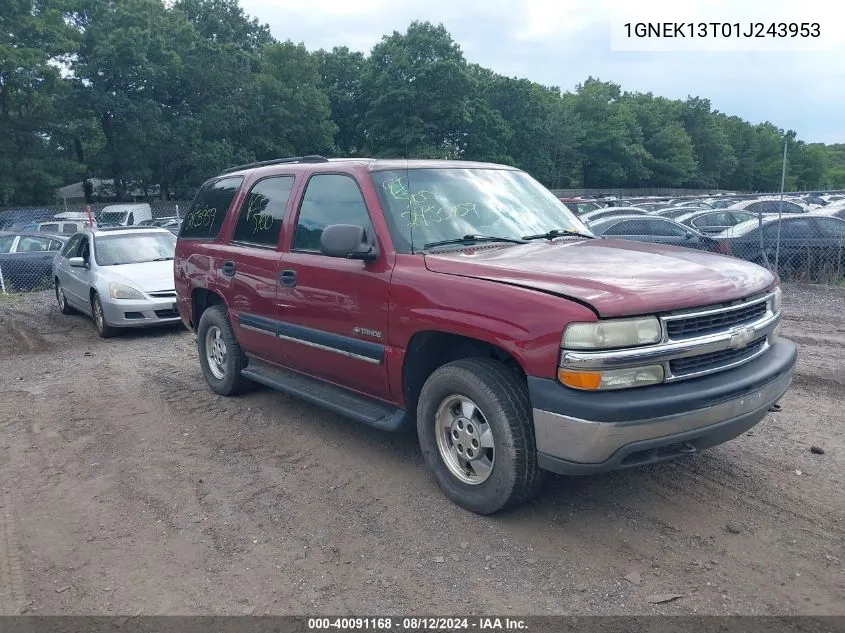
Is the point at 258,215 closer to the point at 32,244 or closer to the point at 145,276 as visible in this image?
the point at 145,276

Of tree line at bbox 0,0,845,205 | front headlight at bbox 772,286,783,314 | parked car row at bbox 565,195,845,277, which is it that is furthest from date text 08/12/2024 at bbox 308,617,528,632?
tree line at bbox 0,0,845,205

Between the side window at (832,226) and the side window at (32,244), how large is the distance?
53.3 feet

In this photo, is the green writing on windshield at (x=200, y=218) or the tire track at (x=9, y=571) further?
the green writing on windshield at (x=200, y=218)

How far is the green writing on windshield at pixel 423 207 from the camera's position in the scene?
459cm

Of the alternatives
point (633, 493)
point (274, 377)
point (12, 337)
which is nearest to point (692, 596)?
point (633, 493)

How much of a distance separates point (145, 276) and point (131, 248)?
1126 millimetres

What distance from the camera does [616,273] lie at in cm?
376

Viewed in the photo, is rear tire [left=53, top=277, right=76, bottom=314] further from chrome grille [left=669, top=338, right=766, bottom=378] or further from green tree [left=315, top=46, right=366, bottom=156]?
green tree [left=315, top=46, right=366, bottom=156]

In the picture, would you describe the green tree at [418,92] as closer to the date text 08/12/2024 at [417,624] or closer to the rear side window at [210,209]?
the rear side window at [210,209]

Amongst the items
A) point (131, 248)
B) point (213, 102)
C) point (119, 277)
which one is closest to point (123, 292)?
point (119, 277)

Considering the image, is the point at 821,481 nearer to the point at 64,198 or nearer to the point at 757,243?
the point at 757,243

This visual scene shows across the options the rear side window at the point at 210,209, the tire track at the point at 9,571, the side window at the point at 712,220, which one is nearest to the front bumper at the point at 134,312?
the rear side window at the point at 210,209

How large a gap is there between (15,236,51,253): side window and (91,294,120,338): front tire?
269 inches

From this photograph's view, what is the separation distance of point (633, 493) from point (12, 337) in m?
9.48
